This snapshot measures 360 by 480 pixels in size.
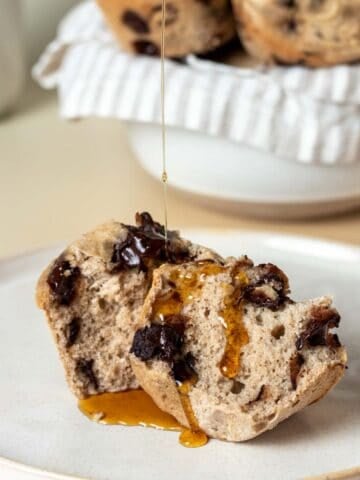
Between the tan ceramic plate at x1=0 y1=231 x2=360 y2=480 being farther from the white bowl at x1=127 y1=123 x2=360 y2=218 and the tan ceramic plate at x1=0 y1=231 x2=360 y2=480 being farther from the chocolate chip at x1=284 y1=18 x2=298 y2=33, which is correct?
the chocolate chip at x1=284 y1=18 x2=298 y2=33

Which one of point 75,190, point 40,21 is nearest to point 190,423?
point 75,190

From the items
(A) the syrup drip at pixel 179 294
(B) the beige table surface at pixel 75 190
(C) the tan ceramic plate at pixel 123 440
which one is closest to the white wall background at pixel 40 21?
(B) the beige table surface at pixel 75 190

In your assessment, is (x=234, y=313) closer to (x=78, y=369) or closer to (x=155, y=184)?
(x=78, y=369)

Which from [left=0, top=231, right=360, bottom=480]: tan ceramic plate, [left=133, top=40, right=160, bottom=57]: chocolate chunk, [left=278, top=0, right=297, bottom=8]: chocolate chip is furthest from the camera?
[left=133, top=40, right=160, bottom=57]: chocolate chunk

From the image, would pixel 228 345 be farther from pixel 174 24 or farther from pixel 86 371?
pixel 174 24

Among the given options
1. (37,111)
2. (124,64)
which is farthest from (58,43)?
(37,111)

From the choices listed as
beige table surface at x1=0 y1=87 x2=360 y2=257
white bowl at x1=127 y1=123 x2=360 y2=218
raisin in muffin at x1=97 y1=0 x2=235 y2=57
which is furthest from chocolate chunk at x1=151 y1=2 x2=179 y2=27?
beige table surface at x1=0 y1=87 x2=360 y2=257

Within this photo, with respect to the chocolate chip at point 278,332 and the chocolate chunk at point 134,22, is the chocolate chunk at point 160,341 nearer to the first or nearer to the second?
the chocolate chip at point 278,332
